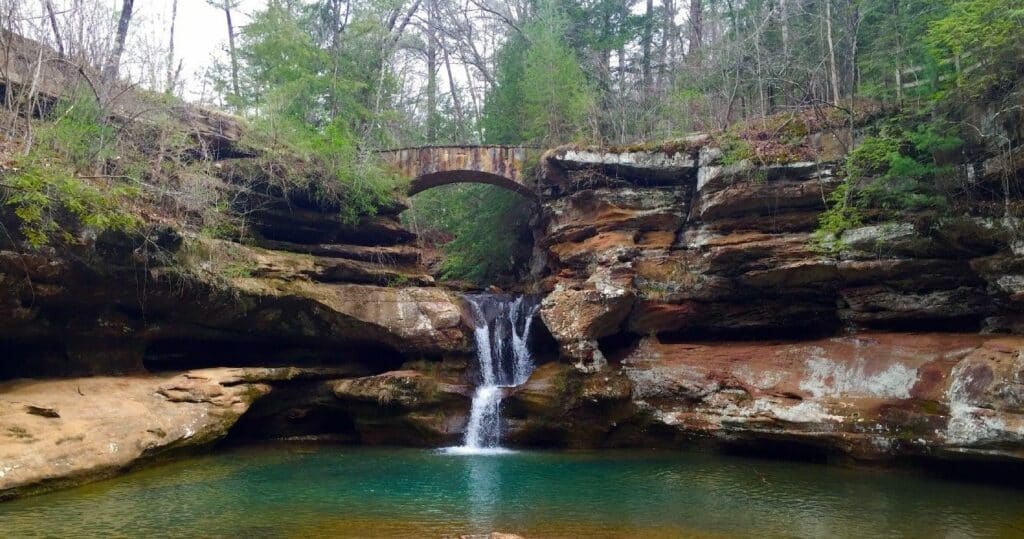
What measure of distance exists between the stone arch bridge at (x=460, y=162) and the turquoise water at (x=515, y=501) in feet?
30.0

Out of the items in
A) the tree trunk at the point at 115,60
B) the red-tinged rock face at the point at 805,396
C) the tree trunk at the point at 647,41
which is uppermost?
the tree trunk at the point at 647,41

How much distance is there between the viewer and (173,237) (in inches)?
481

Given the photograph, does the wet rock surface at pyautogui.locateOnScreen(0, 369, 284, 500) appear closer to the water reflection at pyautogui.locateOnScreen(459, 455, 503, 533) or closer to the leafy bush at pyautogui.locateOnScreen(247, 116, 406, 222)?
the water reflection at pyautogui.locateOnScreen(459, 455, 503, 533)

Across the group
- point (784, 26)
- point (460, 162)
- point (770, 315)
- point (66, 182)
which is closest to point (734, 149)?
point (770, 315)

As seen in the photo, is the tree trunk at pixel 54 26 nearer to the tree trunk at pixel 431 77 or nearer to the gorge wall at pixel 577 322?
the gorge wall at pixel 577 322

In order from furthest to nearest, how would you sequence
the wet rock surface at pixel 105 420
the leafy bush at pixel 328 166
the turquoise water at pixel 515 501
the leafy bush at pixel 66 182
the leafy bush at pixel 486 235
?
the leafy bush at pixel 486 235 → the leafy bush at pixel 328 166 → the leafy bush at pixel 66 182 → the wet rock surface at pixel 105 420 → the turquoise water at pixel 515 501

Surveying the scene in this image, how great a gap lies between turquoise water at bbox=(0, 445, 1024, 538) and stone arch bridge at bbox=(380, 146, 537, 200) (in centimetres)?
913

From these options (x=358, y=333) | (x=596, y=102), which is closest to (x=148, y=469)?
(x=358, y=333)

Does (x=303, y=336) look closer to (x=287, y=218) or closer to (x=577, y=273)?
(x=287, y=218)

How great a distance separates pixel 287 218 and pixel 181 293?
13.8 feet

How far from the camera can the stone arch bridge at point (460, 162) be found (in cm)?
1892

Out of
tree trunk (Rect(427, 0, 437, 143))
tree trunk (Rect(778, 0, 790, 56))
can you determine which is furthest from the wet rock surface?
tree trunk (Rect(427, 0, 437, 143))

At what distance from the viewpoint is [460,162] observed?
18.9 meters

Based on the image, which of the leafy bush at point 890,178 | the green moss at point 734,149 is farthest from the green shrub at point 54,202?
the leafy bush at point 890,178
